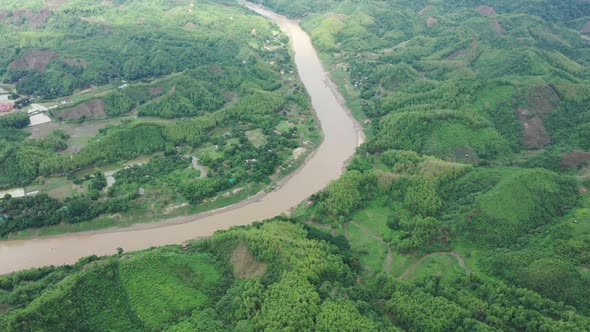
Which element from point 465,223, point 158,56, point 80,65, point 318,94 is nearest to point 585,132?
point 465,223

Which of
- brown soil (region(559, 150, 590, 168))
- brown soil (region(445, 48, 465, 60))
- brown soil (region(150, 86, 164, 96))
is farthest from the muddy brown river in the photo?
brown soil (region(445, 48, 465, 60))

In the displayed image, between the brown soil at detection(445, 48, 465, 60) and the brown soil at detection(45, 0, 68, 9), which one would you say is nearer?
the brown soil at detection(445, 48, 465, 60)

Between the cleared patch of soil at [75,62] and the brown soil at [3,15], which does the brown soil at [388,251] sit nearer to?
the cleared patch of soil at [75,62]

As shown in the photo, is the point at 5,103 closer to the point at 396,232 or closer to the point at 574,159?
the point at 396,232

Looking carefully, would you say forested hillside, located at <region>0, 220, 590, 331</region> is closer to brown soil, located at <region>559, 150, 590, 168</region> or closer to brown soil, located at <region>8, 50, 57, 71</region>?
brown soil, located at <region>559, 150, 590, 168</region>

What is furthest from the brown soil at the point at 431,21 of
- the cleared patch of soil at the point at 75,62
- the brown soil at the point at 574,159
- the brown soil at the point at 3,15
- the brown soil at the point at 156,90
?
the brown soil at the point at 3,15

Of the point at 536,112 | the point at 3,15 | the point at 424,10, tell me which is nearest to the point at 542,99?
the point at 536,112
